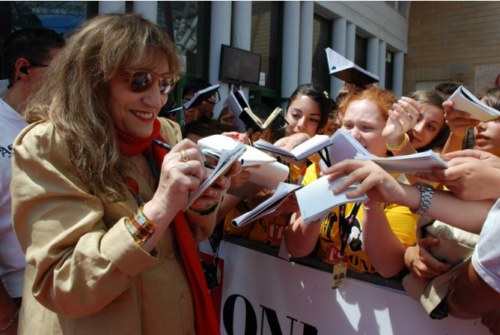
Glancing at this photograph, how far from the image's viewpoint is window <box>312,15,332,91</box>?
33.9ft

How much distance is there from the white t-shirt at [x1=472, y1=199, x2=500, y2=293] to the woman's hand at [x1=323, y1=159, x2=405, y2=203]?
26cm

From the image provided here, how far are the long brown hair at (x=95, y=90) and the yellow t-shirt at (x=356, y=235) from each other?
95 cm

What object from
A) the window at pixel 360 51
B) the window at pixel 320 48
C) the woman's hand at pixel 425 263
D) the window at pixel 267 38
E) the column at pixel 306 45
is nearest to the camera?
→ the woman's hand at pixel 425 263

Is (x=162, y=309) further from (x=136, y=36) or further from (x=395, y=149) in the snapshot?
(x=395, y=149)

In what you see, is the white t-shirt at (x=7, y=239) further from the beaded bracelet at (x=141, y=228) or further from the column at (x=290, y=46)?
the column at (x=290, y=46)

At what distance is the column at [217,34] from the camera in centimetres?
732

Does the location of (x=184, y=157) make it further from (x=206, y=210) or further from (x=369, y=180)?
(x=369, y=180)

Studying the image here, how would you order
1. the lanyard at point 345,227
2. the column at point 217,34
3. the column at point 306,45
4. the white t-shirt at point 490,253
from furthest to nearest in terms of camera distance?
the column at point 306,45 → the column at point 217,34 → the lanyard at point 345,227 → the white t-shirt at point 490,253

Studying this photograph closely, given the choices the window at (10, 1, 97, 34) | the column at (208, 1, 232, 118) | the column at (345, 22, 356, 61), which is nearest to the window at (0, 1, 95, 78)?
the window at (10, 1, 97, 34)

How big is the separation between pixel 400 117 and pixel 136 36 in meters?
1.16

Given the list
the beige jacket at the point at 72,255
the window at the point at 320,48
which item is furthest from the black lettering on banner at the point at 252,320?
the window at the point at 320,48

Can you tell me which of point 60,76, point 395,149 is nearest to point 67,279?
point 60,76

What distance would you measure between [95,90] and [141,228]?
46cm

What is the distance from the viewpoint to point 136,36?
128cm
